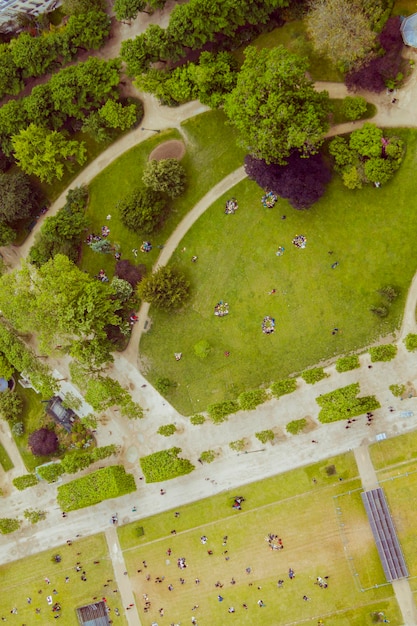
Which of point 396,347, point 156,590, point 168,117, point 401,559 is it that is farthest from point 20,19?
point 401,559

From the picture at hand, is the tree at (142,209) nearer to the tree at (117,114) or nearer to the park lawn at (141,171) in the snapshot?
the park lawn at (141,171)

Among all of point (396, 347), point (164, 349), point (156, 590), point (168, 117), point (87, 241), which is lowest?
point (156, 590)

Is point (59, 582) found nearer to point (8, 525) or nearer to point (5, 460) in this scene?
point (8, 525)

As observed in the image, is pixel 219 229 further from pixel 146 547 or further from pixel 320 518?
Result: pixel 146 547

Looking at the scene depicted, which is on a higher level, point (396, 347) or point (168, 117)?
point (168, 117)

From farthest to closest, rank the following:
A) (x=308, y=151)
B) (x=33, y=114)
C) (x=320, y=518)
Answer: (x=33, y=114)
(x=320, y=518)
(x=308, y=151)

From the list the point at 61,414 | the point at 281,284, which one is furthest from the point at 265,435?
the point at 61,414

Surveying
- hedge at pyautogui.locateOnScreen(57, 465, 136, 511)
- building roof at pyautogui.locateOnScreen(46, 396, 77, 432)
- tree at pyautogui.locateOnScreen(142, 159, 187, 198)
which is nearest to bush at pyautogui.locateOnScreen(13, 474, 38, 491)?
hedge at pyautogui.locateOnScreen(57, 465, 136, 511)
